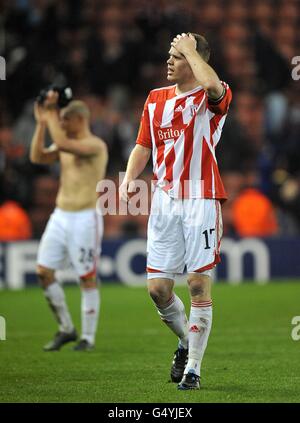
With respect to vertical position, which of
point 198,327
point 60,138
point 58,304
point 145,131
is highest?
point 60,138

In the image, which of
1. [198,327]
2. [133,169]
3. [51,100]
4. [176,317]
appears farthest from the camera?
[51,100]

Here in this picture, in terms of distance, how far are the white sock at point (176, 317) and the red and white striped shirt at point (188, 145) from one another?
31.8 inches

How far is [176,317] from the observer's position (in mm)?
7500

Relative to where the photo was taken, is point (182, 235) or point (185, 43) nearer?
point (185, 43)

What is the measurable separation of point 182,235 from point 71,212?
339 centimetres

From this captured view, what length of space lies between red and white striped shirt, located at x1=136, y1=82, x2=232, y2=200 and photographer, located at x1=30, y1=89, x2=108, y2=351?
2.98 m

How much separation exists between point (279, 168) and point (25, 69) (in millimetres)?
4794

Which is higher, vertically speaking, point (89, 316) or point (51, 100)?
point (51, 100)

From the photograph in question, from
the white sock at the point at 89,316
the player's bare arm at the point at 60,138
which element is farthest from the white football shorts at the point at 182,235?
the player's bare arm at the point at 60,138

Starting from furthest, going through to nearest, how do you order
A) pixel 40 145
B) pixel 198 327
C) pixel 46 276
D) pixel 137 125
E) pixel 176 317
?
1. pixel 137 125
2. pixel 40 145
3. pixel 46 276
4. pixel 176 317
5. pixel 198 327

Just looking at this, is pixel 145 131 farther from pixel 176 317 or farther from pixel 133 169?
pixel 176 317

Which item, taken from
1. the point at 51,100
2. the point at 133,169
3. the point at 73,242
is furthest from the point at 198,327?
the point at 51,100
